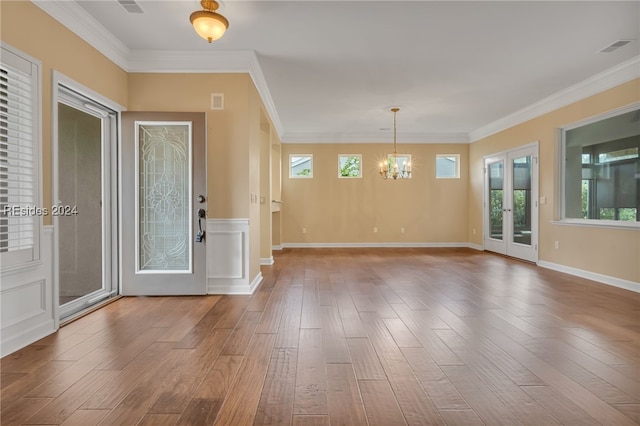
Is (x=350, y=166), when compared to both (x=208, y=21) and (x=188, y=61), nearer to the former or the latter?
(x=188, y=61)

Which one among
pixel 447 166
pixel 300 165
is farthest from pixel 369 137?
pixel 447 166

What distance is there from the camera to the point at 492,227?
25.8ft

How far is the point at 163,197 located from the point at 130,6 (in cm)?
196

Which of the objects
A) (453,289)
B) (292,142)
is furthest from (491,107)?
(292,142)

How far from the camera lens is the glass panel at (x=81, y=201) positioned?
3.93 metres

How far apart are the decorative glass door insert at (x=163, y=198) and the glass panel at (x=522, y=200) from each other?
614 centimetres

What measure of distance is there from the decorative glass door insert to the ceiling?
2.84 feet

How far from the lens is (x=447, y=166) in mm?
8992

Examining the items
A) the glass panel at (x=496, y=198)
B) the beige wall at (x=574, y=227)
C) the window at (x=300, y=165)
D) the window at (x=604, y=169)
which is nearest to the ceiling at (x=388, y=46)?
the beige wall at (x=574, y=227)

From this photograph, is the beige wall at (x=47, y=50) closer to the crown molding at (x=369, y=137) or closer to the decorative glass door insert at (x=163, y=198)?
the decorative glass door insert at (x=163, y=198)

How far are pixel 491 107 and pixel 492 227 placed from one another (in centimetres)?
284

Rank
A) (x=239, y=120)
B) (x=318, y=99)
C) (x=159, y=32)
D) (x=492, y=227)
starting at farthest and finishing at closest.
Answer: (x=492, y=227), (x=318, y=99), (x=239, y=120), (x=159, y=32)

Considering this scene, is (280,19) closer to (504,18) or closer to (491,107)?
(504,18)

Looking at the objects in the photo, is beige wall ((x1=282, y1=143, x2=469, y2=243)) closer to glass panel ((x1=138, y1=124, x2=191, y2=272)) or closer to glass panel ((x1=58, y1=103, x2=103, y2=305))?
glass panel ((x1=138, y1=124, x2=191, y2=272))
